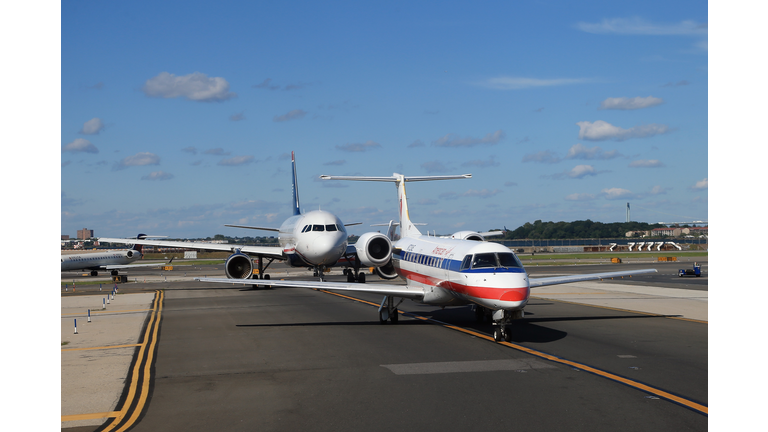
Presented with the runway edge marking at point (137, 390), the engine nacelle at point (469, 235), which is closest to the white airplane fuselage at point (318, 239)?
the engine nacelle at point (469, 235)

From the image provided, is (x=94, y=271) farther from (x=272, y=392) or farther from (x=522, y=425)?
(x=522, y=425)

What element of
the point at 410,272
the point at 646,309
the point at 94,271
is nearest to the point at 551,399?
the point at 410,272

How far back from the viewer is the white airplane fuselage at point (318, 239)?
112 feet

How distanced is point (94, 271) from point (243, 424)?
2338 inches

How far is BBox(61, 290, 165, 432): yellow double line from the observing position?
385 inches

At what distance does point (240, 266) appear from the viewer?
39344 mm

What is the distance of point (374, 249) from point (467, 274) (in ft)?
28.5

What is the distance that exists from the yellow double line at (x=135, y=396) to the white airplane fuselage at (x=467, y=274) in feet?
29.5

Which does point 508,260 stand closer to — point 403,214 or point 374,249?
point 374,249

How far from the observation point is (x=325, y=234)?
34531mm

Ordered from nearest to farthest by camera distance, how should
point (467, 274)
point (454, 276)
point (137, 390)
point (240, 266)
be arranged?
1. point (137, 390)
2. point (467, 274)
3. point (454, 276)
4. point (240, 266)

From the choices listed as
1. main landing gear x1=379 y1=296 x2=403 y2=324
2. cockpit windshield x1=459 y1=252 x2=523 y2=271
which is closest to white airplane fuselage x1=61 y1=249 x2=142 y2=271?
main landing gear x1=379 y1=296 x2=403 y2=324

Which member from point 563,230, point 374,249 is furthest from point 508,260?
point 563,230
